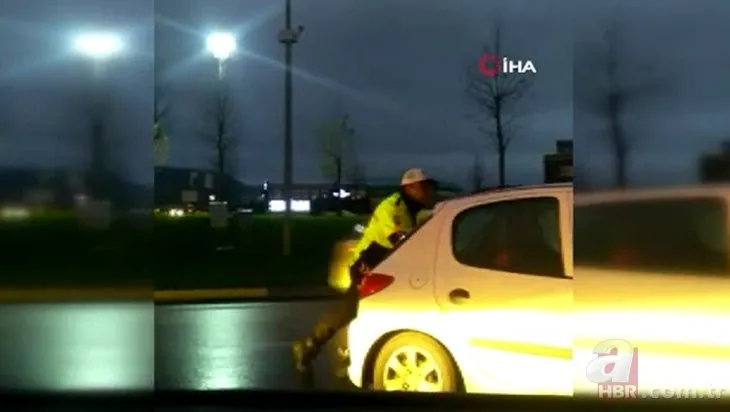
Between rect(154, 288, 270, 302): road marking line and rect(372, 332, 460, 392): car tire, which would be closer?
rect(154, 288, 270, 302): road marking line

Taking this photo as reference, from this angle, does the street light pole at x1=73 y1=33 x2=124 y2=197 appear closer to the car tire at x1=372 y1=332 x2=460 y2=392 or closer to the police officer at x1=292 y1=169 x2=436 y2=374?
the police officer at x1=292 y1=169 x2=436 y2=374

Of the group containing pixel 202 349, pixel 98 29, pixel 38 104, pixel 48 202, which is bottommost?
pixel 202 349

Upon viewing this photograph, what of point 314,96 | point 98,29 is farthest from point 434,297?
point 98,29

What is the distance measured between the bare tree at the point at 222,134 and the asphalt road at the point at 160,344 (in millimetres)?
614

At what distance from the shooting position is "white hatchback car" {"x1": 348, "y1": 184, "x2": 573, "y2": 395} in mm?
4684

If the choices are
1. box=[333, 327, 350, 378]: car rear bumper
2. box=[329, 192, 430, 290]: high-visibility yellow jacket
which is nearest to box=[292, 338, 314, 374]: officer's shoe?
box=[333, 327, 350, 378]: car rear bumper

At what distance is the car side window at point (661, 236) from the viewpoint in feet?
15.3

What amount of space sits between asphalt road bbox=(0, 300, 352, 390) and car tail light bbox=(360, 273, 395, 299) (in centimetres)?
21

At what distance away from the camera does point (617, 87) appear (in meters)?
4.70

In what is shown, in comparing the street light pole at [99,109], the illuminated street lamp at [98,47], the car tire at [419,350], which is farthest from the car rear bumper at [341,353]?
the illuminated street lamp at [98,47]

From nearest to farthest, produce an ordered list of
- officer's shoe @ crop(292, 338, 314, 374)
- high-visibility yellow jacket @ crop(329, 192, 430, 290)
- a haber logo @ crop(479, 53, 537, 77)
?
a haber logo @ crop(479, 53, 537, 77) → high-visibility yellow jacket @ crop(329, 192, 430, 290) → officer's shoe @ crop(292, 338, 314, 374)

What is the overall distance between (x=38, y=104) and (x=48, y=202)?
470mm

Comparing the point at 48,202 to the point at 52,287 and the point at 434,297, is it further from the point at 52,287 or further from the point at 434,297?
the point at 434,297

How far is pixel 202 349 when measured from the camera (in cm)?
493
